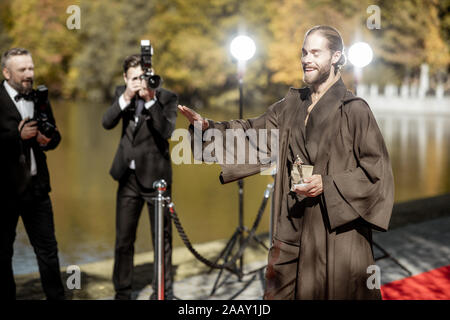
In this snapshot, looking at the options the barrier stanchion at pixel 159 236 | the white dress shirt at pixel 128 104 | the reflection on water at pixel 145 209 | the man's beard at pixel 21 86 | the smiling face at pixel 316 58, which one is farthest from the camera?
the reflection on water at pixel 145 209

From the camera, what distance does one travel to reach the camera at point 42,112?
4.59 meters

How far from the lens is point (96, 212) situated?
34.4ft

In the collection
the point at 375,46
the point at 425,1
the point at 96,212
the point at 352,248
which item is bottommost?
the point at 96,212

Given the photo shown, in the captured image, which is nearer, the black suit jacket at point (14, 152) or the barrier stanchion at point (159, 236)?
the black suit jacket at point (14, 152)

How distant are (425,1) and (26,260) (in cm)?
4510

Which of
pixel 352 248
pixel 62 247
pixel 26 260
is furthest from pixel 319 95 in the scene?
pixel 62 247

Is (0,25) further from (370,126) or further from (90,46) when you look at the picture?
(370,126)

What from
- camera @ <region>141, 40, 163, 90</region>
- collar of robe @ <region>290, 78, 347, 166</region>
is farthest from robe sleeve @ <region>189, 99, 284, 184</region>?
camera @ <region>141, 40, 163, 90</region>

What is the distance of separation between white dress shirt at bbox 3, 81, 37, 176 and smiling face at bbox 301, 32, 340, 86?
90.8 inches

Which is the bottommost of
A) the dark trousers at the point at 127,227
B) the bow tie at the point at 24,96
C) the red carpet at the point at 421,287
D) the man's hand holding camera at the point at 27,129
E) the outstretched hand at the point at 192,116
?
the red carpet at the point at 421,287

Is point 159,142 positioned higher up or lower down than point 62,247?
higher up

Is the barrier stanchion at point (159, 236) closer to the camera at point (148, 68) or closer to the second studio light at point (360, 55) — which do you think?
the camera at point (148, 68)

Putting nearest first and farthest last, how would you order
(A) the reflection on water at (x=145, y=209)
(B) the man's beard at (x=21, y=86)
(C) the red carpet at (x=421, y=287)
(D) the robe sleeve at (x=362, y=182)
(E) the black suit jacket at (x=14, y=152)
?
(D) the robe sleeve at (x=362, y=182), (E) the black suit jacket at (x=14, y=152), (B) the man's beard at (x=21, y=86), (C) the red carpet at (x=421, y=287), (A) the reflection on water at (x=145, y=209)

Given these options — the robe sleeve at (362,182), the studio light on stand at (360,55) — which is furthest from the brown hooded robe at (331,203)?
the studio light on stand at (360,55)
